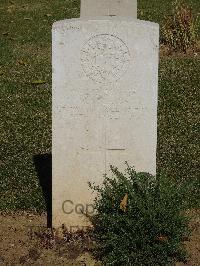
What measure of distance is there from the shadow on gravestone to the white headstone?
75.5 inches

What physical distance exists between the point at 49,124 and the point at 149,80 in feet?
10.3

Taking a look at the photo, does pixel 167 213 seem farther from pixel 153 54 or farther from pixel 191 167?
pixel 191 167

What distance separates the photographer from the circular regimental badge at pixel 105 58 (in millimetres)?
4340

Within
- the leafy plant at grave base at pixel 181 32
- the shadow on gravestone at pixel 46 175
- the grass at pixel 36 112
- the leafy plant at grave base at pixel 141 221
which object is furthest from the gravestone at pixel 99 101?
the leafy plant at grave base at pixel 181 32

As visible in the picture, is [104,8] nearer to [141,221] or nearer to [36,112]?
[141,221]

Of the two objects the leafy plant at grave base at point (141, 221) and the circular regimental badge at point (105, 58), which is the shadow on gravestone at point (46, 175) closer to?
the leafy plant at grave base at point (141, 221)

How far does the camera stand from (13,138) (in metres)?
7.02

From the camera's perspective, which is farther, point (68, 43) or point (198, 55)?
point (198, 55)

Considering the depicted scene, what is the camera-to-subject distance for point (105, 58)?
173 inches

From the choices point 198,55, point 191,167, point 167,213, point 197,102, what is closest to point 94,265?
point 167,213

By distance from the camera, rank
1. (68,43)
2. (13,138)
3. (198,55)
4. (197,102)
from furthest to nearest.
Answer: (198,55)
(197,102)
(13,138)
(68,43)

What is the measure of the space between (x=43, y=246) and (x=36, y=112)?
314cm

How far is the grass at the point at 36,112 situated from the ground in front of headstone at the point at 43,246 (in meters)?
0.39

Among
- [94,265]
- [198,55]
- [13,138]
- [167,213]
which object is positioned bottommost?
[94,265]
